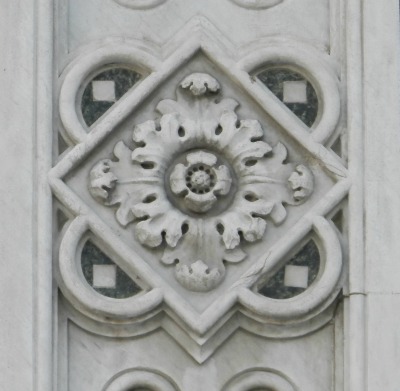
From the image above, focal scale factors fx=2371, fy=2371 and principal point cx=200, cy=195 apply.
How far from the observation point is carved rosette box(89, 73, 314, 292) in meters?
9.40

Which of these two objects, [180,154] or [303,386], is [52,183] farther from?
[303,386]

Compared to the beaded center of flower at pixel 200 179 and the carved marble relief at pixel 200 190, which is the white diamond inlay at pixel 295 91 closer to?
the carved marble relief at pixel 200 190

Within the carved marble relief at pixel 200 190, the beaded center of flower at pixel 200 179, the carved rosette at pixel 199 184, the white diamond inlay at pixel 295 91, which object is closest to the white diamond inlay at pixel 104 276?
the carved marble relief at pixel 200 190

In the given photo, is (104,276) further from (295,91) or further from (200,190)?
(295,91)

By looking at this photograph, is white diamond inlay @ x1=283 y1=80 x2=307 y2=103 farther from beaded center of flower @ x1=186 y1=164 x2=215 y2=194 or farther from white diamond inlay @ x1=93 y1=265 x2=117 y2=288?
white diamond inlay @ x1=93 y1=265 x2=117 y2=288

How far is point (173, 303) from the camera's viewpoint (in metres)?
9.29

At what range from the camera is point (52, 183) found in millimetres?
9375

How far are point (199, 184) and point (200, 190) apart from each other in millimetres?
25

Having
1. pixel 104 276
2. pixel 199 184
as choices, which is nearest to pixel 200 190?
pixel 199 184

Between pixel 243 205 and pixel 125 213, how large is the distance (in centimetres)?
47

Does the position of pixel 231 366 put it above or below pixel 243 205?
below

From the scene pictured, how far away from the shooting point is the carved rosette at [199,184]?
940 cm

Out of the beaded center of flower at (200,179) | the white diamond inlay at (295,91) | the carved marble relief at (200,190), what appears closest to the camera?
the carved marble relief at (200,190)

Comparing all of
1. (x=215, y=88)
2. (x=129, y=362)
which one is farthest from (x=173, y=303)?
(x=215, y=88)
